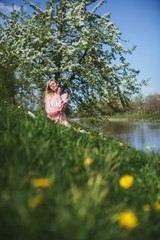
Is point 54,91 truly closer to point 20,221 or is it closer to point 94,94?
point 20,221

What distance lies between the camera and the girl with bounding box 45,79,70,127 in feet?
17.9

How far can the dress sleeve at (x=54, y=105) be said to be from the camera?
215 inches

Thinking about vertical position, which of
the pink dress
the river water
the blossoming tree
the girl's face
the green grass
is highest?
the blossoming tree

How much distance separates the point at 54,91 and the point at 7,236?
519 cm

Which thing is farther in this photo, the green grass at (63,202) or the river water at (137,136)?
the river water at (137,136)

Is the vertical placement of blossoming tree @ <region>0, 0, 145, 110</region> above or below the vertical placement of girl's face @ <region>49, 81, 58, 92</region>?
above

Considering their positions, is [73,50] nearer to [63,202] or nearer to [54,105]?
[54,105]

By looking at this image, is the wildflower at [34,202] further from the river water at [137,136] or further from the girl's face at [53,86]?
the girl's face at [53,86]

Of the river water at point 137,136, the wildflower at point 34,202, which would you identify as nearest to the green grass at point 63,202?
the wildflower at point 34,202

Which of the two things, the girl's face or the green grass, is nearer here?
the green grass

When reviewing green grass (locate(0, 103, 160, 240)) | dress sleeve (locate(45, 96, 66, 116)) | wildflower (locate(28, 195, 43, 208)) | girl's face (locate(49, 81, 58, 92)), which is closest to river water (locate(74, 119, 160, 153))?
dress sleeve (locate(45, 96, 66, 116))

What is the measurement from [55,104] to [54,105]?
54 mm

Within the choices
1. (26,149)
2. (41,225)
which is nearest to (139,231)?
(41,225)

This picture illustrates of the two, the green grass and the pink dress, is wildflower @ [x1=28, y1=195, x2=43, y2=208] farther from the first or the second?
the pink dress
